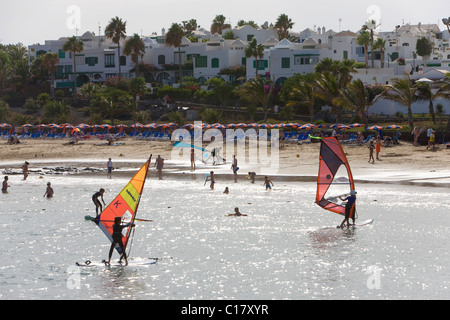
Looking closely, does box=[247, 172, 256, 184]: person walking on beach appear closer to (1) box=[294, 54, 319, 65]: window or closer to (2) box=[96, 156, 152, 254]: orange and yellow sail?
(2) box=[96, 156, 152, 254]: orange and yellow sail

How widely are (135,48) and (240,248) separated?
62807 millimetres

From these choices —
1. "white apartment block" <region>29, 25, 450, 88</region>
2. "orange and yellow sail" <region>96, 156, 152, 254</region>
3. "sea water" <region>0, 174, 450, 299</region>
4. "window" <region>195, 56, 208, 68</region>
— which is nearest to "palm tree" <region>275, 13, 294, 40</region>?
"white apartment block" <region>29, 25, 450, 88</region>

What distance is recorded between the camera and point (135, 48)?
83750mm

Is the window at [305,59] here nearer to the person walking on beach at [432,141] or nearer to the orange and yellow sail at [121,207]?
the person walking on beach at [432,141]

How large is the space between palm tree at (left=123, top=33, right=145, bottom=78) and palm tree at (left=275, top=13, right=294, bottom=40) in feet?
66.2

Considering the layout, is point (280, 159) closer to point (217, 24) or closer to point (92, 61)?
point (92, 61)

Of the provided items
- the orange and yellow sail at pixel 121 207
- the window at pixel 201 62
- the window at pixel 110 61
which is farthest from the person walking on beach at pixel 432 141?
the window at pixel 110 61

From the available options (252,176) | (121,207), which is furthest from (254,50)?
(121,207)

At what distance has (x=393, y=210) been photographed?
1120 inches

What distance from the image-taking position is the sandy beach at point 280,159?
3722 centimetres

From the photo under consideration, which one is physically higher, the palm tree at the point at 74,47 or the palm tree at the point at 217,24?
the palm tree at the point at 217,24

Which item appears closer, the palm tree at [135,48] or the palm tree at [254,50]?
the palm tree at [254,50]

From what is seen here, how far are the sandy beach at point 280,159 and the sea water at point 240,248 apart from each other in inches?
135
